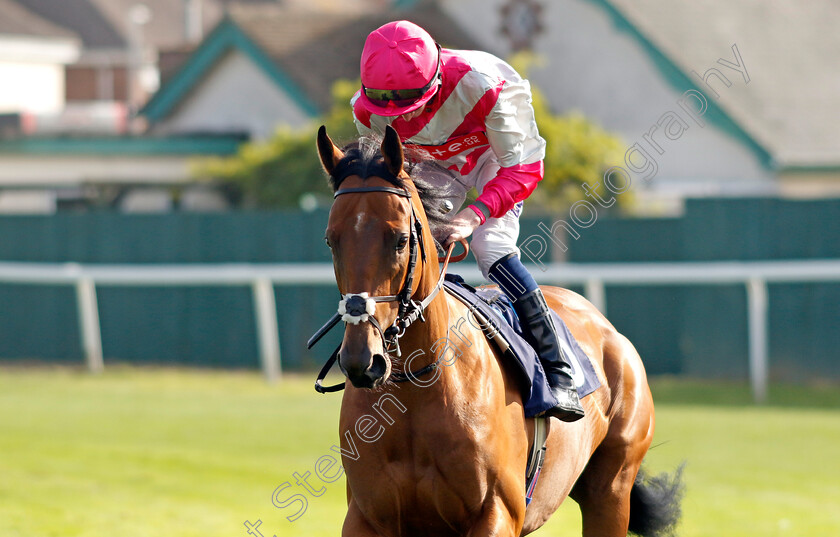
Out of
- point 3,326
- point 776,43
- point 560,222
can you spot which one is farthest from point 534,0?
point 3,326

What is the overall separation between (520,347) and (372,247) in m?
0.94

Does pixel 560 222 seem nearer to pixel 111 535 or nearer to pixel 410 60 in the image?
pixel 111 535

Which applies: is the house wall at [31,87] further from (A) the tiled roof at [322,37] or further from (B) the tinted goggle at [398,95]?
(B) the tinted goggle at [398,95]

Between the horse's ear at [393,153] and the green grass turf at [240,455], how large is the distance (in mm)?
3306

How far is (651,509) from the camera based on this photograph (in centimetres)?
495

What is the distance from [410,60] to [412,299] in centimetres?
74

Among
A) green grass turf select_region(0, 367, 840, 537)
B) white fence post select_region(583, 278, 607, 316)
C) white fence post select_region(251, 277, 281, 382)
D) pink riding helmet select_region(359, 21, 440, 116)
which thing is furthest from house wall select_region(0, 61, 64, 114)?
pink riding helmet select_region(359, 21, 440, 116)

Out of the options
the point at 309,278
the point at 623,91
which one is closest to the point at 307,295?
the point at 309,278

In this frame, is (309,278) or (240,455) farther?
(309,278)

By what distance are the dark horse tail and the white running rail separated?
5.31 metres

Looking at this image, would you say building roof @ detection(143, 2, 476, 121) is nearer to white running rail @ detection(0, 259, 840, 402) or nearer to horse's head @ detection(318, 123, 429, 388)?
white running rail @ detection(0, 259, 840, 402)

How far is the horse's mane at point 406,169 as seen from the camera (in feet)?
10.9

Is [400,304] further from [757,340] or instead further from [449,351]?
[757,340]

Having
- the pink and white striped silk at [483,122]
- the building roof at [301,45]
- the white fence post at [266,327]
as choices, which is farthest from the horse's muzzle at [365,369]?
the building roof at [301,45]
